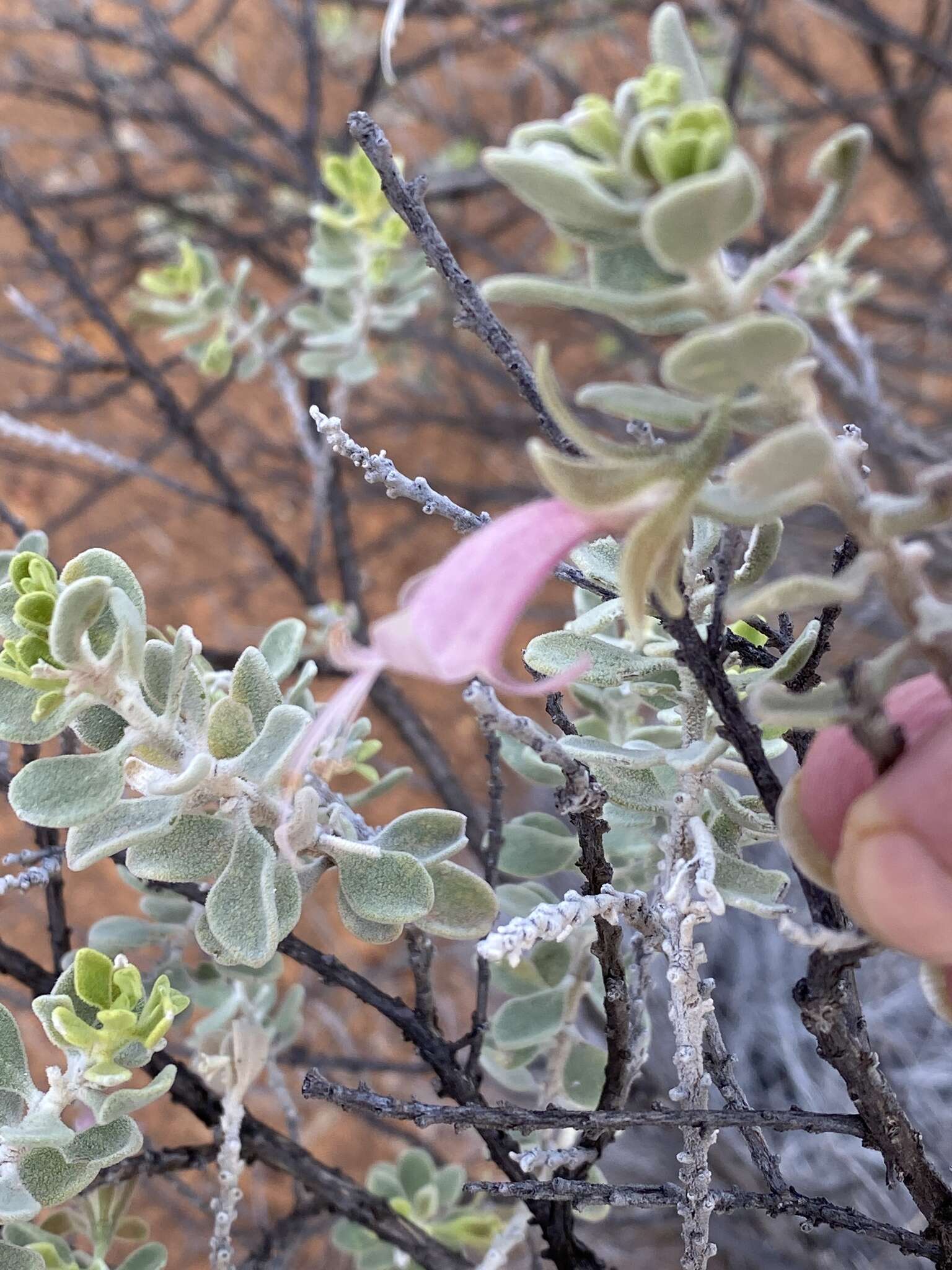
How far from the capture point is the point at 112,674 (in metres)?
0.44

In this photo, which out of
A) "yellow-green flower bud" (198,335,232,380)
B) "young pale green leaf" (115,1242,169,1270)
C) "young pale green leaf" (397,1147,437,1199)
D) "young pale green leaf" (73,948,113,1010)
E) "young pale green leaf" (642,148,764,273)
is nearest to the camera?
"young pale green leaf" (642,148,764,273)

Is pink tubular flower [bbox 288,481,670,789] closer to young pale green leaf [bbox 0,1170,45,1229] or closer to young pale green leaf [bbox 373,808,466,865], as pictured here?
young pale green leaf [bbox 373,808,466,865]

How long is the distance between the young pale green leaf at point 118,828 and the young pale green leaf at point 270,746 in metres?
0.03

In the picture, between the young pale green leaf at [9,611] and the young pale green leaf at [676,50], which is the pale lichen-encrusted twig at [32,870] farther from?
the young pale green leaf at [676,50]

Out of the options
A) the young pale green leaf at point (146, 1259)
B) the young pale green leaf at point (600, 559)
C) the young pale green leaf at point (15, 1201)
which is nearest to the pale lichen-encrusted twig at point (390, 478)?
the young pale green leaf at point (600, 559)

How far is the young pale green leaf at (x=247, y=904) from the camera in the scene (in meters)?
0.45

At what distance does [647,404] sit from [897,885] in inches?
6.0

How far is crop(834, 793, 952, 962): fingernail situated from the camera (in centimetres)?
28

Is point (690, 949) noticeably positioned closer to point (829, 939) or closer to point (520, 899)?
point (829, 939)

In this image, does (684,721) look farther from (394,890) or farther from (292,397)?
(292,397)

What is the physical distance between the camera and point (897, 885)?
279 millimetres

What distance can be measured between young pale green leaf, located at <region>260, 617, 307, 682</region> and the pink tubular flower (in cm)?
27

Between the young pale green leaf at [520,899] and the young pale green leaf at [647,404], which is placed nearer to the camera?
the young pale green leaf at [647,404]

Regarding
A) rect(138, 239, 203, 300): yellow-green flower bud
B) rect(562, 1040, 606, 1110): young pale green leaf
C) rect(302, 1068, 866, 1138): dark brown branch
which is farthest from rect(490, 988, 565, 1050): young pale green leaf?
rect(138, 239, 203, 300): yellow-green flower bud
